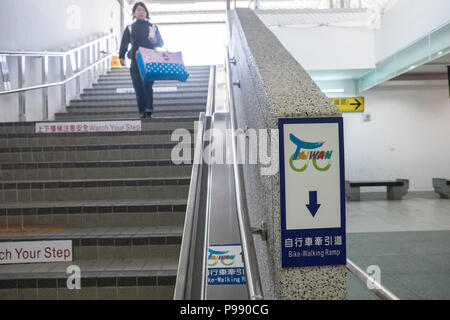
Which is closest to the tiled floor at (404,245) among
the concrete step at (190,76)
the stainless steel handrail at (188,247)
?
the stainless steel handrail at (188,247)

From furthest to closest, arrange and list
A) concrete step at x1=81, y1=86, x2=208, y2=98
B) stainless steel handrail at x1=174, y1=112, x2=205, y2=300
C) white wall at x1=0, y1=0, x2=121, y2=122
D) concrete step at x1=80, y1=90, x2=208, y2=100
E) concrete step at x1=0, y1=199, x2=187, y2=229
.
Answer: concrete step at x1=81, y1=86, x2=208, y2=98, concrete step at x1=80, y1=90, x2=208, y2=100, white wall at x1=0, y1=0, x2=121, y2=122, concrete step at x1=0, y1=199, x2=187, y2=229, stainless steel handrail at x1=174, y1=112, x2=205, y2=300

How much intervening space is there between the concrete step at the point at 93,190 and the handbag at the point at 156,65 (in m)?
1.77

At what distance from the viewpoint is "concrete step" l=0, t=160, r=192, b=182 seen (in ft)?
11.0

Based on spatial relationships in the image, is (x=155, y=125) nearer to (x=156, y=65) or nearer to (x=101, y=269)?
(x=156, y=65)

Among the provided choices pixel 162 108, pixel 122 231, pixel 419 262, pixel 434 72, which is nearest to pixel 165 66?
pixel 162 108

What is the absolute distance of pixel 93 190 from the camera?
3.11 meters

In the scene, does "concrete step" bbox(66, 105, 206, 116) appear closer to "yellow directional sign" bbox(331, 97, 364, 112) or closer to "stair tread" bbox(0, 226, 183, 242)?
"stair tread" bbox(0, 226, 183, 242)

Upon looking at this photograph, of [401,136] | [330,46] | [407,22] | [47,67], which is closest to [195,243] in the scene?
[47,67]

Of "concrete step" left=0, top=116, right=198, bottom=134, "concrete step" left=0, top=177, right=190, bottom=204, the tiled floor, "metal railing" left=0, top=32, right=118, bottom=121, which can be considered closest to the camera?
"concrete step" left=0, top=177, right=190, bottom=204

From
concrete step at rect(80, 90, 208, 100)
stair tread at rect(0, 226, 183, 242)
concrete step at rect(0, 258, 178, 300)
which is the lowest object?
concrete step at rect(0, 258, 178, 300)

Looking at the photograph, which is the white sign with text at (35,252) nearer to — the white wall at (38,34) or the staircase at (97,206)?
the staircase at (97,206)

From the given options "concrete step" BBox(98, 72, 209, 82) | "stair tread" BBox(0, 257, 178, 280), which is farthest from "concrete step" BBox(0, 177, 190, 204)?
"concrete step" BBox(98, 72, 209, 82)

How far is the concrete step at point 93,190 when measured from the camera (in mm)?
3080

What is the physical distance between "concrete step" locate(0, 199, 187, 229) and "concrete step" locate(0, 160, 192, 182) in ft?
2.03
